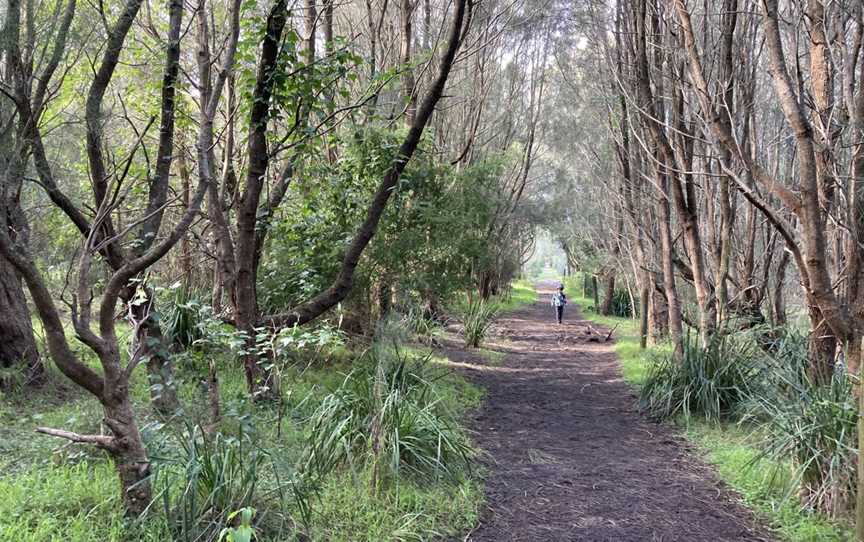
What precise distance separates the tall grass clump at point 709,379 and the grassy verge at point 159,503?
10.4 feet

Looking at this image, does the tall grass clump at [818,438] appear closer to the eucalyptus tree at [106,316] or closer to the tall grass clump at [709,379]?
the tall grass clump at [709,379]

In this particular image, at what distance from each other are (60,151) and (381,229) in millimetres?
3846

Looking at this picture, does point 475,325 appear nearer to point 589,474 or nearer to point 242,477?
point 589,474

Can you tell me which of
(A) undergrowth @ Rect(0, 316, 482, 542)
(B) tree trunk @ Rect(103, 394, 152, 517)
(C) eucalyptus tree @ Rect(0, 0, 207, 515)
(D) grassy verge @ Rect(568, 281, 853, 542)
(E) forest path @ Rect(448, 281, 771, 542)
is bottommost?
(E) forest path @ Rect(448, 281, 771, 542)

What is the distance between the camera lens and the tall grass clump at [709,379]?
21.3ft

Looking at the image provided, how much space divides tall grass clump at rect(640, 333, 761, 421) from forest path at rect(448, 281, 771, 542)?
34 cm

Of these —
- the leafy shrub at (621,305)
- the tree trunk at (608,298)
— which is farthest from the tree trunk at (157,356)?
the leafy shrub at (621,305)

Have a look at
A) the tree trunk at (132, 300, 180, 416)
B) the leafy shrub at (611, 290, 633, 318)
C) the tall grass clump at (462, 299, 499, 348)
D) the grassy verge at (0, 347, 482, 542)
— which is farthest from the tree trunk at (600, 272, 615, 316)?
the tree trunk at (132, 300, 180, 416)

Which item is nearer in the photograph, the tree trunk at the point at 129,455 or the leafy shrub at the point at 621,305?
the tree trunk at the point at 129,455

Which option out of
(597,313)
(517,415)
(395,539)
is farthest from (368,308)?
(597,313)

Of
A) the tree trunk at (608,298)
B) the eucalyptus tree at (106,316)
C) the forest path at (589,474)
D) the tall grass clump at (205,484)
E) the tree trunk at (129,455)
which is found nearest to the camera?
the eucalyptus tree at (106,316)

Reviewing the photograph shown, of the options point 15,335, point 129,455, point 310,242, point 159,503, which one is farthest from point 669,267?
point 15,335

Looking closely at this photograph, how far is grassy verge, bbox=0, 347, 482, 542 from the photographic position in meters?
3.24

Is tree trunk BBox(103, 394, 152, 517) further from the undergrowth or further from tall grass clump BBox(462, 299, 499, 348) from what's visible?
tall grass clump BBox(462, 299, 499, 348)
